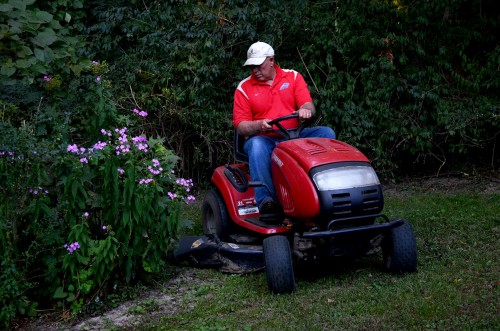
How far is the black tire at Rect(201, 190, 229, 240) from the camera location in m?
5.88

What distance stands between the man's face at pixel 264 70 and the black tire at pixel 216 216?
40.6 inches

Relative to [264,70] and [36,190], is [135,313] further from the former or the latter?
[264,70]

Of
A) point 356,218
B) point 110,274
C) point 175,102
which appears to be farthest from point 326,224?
point 175,102

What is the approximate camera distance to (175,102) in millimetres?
8367

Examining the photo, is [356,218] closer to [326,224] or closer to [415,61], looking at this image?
[326,224]

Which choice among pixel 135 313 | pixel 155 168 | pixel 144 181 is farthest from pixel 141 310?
pixel 155 168

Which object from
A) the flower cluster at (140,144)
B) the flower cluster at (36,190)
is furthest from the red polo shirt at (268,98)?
the flower cluster at (36,190)

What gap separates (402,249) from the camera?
15.7 ft

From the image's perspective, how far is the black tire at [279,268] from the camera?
4594mm

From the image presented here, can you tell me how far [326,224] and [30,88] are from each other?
255 centimetres

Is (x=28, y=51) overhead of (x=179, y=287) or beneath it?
overhead

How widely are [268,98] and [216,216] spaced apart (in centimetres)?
104

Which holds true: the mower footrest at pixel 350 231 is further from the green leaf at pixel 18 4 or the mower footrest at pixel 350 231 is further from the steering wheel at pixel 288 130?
the green leaf at pixel 18 4

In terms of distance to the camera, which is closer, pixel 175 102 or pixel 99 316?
pixel 99 316
